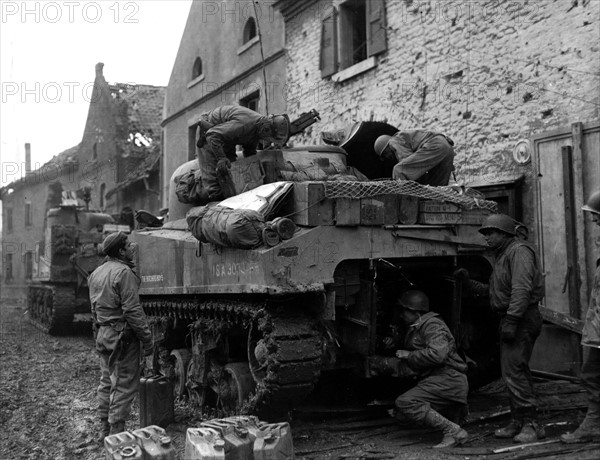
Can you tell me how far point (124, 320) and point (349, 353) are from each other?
2138mm

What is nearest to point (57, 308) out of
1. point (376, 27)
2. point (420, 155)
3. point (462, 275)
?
point (376, 27)

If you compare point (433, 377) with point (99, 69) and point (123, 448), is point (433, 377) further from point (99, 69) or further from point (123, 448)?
point (99, 69)

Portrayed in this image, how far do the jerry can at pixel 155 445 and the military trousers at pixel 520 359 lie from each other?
3.02m

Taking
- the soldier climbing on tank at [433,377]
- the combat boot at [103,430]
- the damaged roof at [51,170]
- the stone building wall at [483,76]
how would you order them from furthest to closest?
the damaged roof at [51,170] < the stone building wall at [483,76] < the combat boot at [103,430] < the soldier climbing on tank at [433,377]

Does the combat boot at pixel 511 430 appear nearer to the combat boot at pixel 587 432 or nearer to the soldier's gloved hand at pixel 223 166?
the combat boot at pixel 587 432

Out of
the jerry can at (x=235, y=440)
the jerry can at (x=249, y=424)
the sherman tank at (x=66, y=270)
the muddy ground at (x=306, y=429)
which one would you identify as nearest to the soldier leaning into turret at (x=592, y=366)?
the muddy ground at (x=306, y=429)

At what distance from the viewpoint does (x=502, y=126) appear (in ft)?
33.0

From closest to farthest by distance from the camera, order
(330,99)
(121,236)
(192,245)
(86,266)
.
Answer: (121,236) < (192,245) < (330,99) < (86,266)

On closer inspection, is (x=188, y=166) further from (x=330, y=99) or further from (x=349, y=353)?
(x=330, y=99)

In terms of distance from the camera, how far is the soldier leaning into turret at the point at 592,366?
19.5ft

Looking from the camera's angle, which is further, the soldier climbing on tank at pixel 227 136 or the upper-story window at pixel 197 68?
the upper-story window at pixel 197 68

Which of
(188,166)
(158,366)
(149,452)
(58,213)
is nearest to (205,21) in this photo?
(58,213)

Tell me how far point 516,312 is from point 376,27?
7.74 metres

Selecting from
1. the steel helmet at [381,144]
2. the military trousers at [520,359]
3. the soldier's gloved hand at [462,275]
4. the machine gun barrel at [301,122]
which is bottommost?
the military trousers at [520,359]
